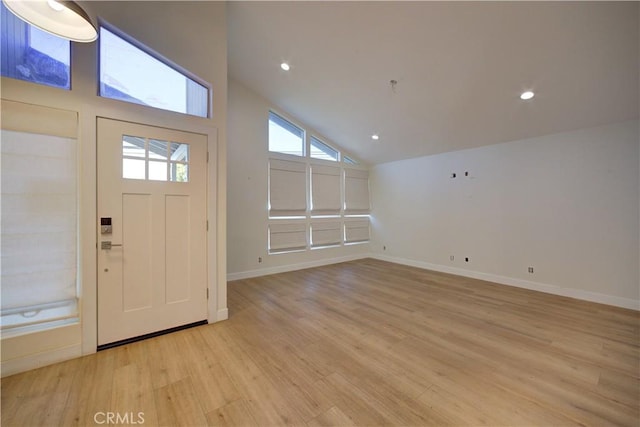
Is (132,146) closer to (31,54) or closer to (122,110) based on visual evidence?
(122,110)

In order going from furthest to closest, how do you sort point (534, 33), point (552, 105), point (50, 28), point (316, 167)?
point (316, 167) → point (552, 105) → point (534, 33) → point (50, 28)

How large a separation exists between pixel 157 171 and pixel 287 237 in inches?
126

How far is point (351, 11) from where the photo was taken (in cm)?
290

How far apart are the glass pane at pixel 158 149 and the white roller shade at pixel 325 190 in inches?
141

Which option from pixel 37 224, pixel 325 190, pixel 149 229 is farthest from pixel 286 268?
pixel 37 224

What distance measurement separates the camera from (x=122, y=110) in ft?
7.89

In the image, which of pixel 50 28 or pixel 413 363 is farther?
pixel 413 363

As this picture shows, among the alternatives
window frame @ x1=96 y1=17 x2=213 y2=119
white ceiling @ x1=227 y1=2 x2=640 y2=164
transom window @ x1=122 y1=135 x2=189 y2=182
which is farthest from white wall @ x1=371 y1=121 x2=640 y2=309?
transom window @ x1=122 y1=135 x2=189 y2=182

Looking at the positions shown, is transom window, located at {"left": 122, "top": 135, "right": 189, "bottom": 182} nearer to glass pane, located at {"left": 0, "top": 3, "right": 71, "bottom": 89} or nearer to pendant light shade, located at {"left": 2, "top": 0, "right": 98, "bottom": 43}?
glass pane, located at {"left": 0, "top": 3, "right": 71, "bottom": 89}

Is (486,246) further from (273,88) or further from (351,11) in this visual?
(273,88)

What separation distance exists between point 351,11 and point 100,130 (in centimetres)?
295

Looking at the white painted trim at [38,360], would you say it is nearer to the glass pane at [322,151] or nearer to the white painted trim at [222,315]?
the white painted trim at [222,315]

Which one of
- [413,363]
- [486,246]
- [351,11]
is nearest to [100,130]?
[351,11]

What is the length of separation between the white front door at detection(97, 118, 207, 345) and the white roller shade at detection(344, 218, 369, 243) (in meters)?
4.28
